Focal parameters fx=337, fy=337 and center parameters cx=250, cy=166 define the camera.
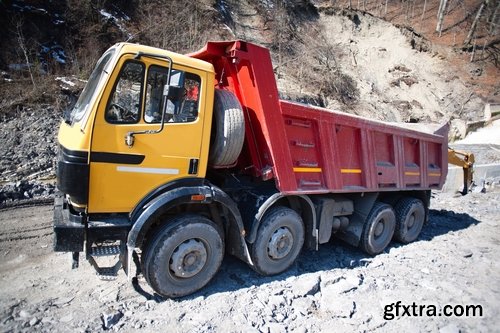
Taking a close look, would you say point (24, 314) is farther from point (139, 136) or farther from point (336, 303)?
point (336, 303)

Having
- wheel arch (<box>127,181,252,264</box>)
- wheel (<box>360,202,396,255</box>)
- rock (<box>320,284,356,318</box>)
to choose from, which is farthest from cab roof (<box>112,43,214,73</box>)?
wheel (<box>360,202,396,255</box>)

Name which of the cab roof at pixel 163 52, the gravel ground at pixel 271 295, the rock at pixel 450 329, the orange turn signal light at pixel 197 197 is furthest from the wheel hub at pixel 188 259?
the rock at pixel 450 329

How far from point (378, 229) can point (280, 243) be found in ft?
7.18

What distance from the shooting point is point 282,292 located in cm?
403

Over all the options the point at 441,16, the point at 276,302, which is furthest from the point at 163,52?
the point at 441,16

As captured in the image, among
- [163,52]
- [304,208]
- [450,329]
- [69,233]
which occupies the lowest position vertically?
[450,329]

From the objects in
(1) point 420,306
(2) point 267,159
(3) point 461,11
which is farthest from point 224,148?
(3) point 461,11

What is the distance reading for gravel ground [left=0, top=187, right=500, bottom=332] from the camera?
346cm

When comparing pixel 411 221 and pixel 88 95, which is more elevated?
pixel 88 95

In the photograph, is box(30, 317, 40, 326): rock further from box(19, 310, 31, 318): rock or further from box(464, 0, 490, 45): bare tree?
box(464, 0, 490, 45): bare tree

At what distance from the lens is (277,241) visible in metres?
4.33

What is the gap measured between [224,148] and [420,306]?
2.94m

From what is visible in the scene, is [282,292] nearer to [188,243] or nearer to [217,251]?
[217,251]

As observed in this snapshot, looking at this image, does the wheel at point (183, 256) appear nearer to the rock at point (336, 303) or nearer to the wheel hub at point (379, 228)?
the rock at point (336, 303)
